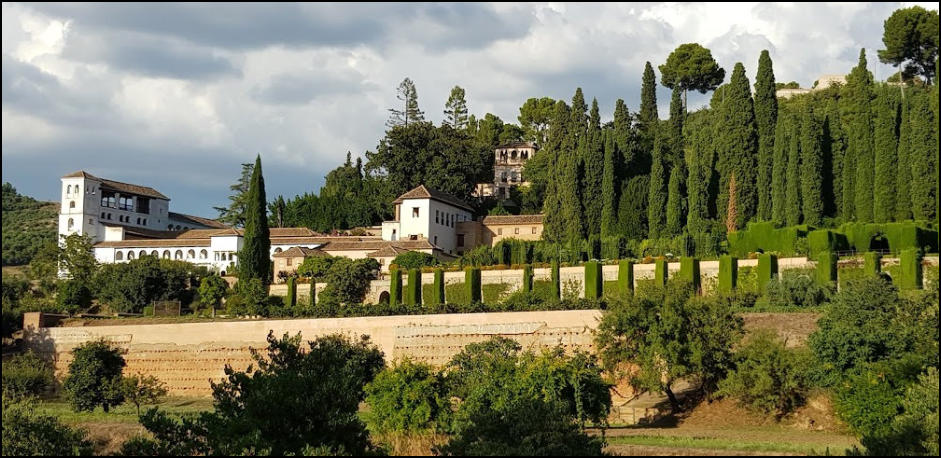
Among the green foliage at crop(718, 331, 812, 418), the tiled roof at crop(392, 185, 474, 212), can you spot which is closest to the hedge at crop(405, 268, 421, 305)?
the tiled roof at crop(392, 185, 474, 212)

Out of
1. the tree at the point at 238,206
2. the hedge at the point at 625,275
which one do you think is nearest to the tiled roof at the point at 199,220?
the tree at the point at 238,206

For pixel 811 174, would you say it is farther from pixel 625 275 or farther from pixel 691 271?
pixel 625 275


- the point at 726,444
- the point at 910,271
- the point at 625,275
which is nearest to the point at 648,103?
the point at 625,275

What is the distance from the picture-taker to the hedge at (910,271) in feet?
136

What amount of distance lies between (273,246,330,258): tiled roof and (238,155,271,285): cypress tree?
2447 mm

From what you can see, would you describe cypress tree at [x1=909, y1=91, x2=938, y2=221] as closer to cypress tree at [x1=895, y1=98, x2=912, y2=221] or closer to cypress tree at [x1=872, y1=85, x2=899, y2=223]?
cypress tree at [x1=895, y1=98, x2=912, y2=221]

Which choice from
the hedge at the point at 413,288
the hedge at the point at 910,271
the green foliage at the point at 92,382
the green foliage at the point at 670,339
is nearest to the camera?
the green foliage at the point at 670,339

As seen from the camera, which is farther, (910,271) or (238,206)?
(238,206)

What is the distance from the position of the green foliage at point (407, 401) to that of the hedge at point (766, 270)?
59.0ft

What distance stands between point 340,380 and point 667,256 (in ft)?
98.5

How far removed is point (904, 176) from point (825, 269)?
7731 millimetres

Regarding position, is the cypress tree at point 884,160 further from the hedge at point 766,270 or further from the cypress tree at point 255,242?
the cypress tree at point 255,242

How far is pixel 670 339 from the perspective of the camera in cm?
3278

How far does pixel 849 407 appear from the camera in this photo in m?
28.5
